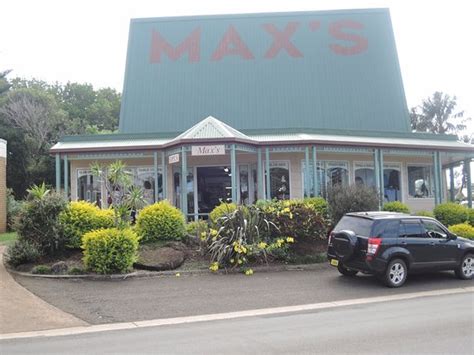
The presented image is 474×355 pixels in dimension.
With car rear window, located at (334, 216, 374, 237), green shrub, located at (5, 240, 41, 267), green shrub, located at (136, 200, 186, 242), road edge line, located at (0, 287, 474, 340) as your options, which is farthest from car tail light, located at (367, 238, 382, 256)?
green shrub, located at (5, 240, 41, 267)

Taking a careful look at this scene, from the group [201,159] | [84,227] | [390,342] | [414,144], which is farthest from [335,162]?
[390,342]

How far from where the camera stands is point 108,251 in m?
12.0

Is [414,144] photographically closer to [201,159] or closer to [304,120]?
[304,120]

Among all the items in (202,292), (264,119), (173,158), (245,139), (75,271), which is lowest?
(202,292)

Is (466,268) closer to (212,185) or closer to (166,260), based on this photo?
(166,260)

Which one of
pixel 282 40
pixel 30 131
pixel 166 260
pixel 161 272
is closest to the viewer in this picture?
pixel 161 272

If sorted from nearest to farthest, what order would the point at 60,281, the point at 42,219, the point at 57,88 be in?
the point at 60,281, the point at 42,219, the point at 57,88

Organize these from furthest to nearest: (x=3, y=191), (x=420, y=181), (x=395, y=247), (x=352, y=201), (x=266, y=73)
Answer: (x=266, y=73) → (x=420, y=181) → (x=3, y=191) → (x=352, y=201) → (x=395, y=247)

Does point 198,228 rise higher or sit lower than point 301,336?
higher

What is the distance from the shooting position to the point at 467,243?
12078mm

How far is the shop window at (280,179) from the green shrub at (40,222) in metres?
10.5

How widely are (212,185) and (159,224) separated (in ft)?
26.0

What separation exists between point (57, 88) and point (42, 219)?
47.3 metres

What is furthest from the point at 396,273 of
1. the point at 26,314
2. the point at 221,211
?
the point at 26,314
